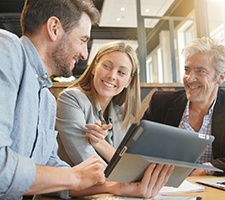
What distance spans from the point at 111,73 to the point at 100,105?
0.19 meters

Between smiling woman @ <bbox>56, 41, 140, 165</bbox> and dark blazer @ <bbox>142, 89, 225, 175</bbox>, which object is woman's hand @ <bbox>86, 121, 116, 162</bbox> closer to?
smiling woman @ <bbox>56, 41, 140, 165</bbox>

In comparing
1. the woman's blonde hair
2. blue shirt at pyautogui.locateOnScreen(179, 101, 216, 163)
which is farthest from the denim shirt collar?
blue shirt at pyautogui.locateOnScreen(179, 101, 216, 163)

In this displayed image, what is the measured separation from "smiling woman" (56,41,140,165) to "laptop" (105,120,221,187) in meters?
0.53

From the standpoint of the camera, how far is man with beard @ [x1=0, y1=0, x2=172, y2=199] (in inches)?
29.9

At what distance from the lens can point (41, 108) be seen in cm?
104

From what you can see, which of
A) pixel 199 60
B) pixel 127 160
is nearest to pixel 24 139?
pixel 127 160

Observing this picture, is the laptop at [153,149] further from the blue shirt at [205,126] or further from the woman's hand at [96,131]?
the blue shirt at [205,126]

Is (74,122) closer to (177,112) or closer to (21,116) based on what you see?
(21,116)

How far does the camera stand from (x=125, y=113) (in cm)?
186

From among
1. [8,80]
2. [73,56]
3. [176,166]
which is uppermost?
[73,56]

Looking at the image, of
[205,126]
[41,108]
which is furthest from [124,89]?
[41,108]

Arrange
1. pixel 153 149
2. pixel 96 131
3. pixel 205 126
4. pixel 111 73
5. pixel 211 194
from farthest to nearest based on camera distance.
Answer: pixel 205 126, pixel 111 73, pixel 96 131, pixel 211 194, pixel 153 149

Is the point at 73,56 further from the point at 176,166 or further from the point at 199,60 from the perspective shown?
the point at 199,60

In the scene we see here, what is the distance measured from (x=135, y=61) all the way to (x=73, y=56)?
676 mm
